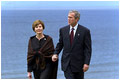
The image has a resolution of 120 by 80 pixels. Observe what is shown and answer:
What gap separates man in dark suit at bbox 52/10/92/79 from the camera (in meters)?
8.92

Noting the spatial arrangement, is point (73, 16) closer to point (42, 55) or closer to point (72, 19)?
point (72, 19)

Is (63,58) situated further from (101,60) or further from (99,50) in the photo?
(99,50)

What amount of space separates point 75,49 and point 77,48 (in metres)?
0.04

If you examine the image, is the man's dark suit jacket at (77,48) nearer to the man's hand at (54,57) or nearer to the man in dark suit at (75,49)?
the man in dark suit at (75,49)

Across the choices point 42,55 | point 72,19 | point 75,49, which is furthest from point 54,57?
point 72,19

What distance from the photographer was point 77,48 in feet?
29.4

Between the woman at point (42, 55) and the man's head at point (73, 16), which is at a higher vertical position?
the man's head at point (73, 16)

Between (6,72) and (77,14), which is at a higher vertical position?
(77,14)

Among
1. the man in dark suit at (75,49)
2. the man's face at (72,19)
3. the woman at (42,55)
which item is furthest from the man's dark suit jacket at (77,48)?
the woman at (42,55)

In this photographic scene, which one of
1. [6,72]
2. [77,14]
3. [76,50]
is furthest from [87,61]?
[6,72]

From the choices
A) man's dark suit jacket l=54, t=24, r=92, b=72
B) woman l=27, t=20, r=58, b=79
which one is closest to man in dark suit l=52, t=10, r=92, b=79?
man's dark suit jacket l=54, t=24, r=92, b=72

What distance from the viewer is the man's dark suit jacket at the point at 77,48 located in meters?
8.92

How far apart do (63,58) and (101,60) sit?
412 inches

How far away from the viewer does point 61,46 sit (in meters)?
9.14
